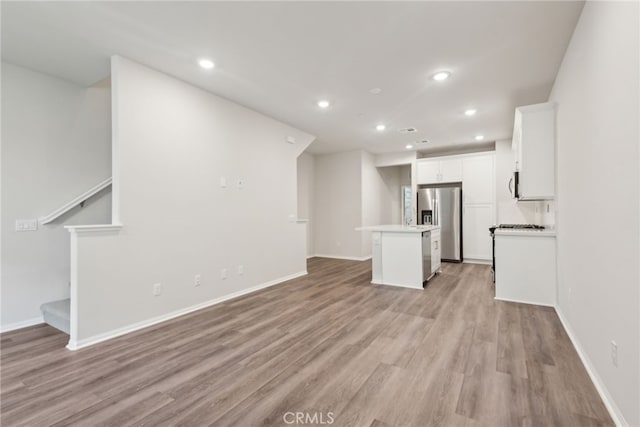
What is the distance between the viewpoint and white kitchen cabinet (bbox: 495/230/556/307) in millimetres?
3430

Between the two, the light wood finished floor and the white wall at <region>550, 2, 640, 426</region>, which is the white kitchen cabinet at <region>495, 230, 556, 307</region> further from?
the white wall at <region>550, 2, 640, 426</region>

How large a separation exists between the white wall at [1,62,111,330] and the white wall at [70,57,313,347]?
3.55 ft

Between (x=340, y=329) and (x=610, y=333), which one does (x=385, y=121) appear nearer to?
→ (x=340, y=329)

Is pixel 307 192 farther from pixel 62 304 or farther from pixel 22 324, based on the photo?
pixel 22 324

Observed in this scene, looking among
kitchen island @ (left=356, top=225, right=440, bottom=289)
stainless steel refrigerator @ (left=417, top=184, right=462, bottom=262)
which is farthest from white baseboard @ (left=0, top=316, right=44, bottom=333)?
stainless steel refrigerator @ (left=417, top=184, right=462, bottom=262)

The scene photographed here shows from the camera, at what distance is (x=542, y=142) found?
3.29m

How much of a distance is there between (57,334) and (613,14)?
492 centimetres

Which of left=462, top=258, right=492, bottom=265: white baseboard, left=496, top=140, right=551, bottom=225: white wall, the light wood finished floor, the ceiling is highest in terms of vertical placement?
the ceiling

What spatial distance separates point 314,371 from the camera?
82.5 inches

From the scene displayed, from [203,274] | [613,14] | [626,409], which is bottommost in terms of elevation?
[626,409]

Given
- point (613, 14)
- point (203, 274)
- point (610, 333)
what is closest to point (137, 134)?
point (203, 274)

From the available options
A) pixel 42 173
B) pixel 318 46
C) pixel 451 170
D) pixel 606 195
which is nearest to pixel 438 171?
pixel 451 170

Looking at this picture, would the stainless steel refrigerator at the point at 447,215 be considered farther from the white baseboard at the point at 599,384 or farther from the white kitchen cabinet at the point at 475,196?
the white baseboard at the point at 599,384

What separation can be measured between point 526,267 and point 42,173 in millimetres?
5734
